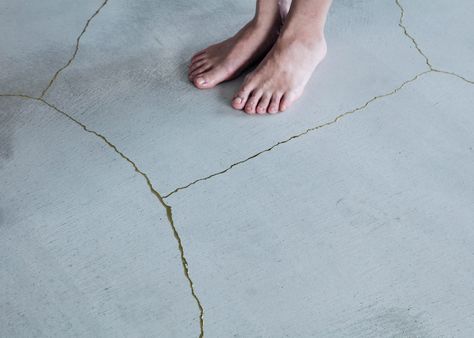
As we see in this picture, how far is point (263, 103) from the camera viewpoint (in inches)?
58.7

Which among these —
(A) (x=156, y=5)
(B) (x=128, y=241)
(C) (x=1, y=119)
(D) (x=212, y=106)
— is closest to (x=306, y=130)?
(D) (x=212, y=106)

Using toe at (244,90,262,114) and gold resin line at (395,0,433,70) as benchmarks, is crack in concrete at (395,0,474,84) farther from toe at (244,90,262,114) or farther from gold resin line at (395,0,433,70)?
toe at (244,90,262,114)

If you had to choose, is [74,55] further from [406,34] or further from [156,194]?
[406,34]

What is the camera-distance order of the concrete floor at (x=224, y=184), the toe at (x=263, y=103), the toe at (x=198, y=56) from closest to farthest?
the concrete floor at (x=224, y=184) → the toe at (x=263, y=103) → the toe at (x=198, y=56)

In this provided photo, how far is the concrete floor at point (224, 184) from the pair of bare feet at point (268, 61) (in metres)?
0.04

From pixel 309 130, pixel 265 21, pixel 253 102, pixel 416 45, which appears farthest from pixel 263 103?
pixel 416 45

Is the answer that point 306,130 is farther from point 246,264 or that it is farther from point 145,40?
point 145,40

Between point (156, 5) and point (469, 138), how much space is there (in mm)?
1078

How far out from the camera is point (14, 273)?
1200mm

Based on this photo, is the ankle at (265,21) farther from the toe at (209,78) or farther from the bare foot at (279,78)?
the toe at (209,78)

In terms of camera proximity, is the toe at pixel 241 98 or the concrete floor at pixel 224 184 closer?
the concrete floor at pixel 224 184

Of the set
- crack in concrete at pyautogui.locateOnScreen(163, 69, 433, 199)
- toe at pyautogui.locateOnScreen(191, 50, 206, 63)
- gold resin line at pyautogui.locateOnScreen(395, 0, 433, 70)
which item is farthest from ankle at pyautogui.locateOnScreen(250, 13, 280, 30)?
gold resin line at pyautogui.locateOnScreen(395, 0, 433, 70)

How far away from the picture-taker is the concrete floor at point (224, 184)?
1.16 m

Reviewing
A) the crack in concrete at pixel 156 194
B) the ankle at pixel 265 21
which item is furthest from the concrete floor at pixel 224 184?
the ankle at pixel 265 21
